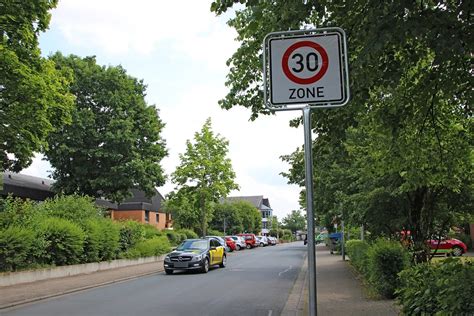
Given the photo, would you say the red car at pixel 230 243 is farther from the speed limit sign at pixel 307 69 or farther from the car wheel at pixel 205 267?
the speed limit sign at pixel 307 69

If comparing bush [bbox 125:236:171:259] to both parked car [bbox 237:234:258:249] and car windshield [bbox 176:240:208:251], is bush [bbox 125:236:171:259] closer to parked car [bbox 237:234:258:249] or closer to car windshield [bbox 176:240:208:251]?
car windshield [bbox 176:240:208:251]

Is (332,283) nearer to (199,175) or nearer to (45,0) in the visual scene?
(45,0)

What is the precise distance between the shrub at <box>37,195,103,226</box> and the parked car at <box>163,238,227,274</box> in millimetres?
4836

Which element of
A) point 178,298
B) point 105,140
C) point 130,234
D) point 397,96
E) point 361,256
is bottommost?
point 178,298

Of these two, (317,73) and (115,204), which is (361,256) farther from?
(115,204)

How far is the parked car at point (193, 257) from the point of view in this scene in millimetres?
21281

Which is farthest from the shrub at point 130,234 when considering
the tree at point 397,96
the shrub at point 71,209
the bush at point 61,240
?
the tree at point 397,96

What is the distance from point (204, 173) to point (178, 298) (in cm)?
2715

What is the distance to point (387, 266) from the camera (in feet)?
36.6

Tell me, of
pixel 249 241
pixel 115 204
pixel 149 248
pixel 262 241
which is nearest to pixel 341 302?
pixel 149 248

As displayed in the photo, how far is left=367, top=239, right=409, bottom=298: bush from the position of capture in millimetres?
11055

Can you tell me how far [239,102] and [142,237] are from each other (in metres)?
20.3

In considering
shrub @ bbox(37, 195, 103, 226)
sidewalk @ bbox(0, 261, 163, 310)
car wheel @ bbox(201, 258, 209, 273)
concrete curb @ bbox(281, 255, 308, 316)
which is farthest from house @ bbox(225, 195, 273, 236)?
concrete curb @ bbox(281, 255, 308, 316)

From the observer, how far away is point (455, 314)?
403 cm
